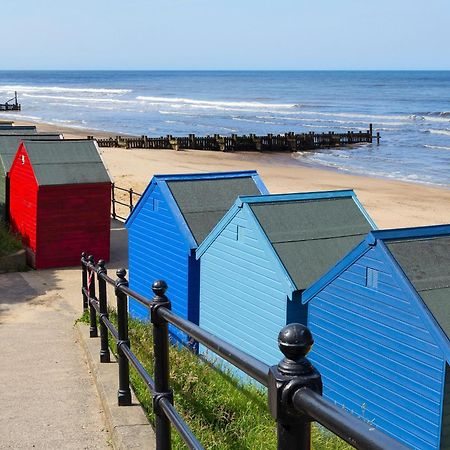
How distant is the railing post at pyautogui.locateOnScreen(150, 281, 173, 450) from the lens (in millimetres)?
3361

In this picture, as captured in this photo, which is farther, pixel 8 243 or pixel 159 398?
pixel 8 243

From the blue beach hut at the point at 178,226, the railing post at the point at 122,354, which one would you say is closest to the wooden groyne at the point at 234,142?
the blue beach hut at the point at 178,226

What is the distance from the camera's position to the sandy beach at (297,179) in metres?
25.5

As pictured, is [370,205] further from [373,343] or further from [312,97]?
[312,97]

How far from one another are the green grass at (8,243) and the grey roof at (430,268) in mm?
10004

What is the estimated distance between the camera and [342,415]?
159 cm

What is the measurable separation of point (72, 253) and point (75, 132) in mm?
44861

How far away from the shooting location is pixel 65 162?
14.3m

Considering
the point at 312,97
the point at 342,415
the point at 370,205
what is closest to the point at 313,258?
the point at 342,415

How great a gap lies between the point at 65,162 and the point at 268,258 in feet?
27.4

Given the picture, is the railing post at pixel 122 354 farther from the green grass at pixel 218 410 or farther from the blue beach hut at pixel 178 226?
the blue beach hut at pixel 178 226

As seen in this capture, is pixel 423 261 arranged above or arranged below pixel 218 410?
above

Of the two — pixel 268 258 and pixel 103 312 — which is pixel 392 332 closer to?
pixel 268 258

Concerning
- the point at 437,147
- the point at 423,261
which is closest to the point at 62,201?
the point at 423,261
